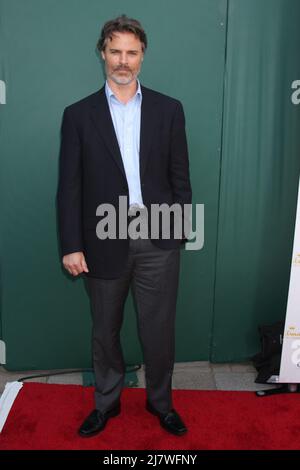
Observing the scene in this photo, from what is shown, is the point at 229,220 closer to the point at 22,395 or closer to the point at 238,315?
the point at 238,315

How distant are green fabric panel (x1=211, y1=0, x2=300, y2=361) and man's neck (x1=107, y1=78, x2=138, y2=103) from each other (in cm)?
72

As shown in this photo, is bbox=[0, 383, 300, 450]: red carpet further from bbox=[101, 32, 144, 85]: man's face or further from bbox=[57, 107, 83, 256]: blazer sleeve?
bbox=[101, 32, 144, 85]: man's face

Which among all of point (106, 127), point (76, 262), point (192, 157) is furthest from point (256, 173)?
point (76, 262)

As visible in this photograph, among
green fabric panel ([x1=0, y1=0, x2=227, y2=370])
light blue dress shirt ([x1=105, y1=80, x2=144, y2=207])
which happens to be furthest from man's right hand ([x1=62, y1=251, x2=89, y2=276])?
green fabric panel ([x1=0, y1=0, x2=227, y2=370])

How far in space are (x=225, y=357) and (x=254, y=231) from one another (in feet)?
2.38

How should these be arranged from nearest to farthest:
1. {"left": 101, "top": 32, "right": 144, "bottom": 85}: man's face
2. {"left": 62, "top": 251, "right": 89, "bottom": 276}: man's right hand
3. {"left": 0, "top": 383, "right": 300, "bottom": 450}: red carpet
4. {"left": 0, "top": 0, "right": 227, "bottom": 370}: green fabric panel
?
1. {"left": 101, "top": 32, "right": 144, "bottom": 85}: man's face
2. {"left": 62, "top": 251, "right": 89, "bottom": 276}: man's right hand
3. {"left": 0, "top": 383, "right": 300, "bottom": 450}: red carpet
4. {"left": 0, "top": 0, "right": 227, "bottom": 370}: green fabric panel

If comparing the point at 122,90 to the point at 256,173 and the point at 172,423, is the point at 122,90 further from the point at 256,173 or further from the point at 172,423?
the point at 172,423

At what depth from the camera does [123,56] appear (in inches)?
76.4

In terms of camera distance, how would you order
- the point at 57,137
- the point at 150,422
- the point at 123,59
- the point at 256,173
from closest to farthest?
the point at 123,59 < the point at 150,422 < the point at 57,137 < the point at 256,173

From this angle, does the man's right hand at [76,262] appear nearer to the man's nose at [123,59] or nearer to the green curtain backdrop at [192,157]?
the green curtain backdrop at [192,157]

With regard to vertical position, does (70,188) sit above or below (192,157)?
below

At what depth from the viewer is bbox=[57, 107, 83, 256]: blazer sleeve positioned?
200cm

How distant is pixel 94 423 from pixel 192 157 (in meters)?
1.35
